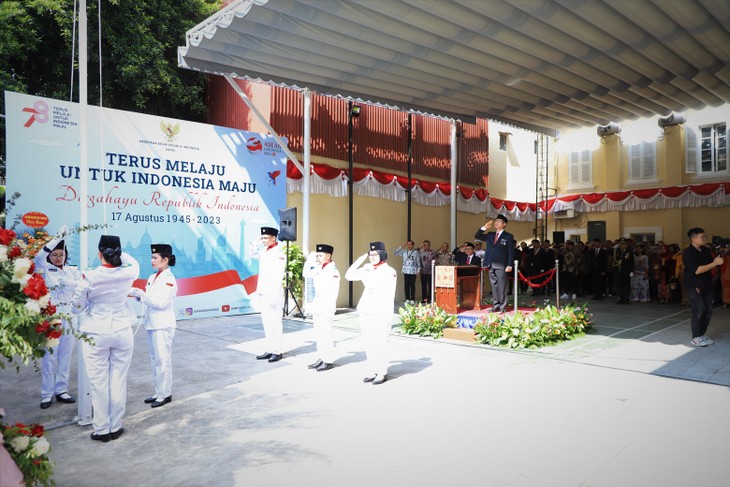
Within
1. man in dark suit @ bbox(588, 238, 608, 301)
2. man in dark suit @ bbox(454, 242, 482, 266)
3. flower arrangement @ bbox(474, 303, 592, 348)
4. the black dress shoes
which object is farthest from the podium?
the black dress shoes

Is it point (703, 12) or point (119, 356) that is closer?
point (119, 356)

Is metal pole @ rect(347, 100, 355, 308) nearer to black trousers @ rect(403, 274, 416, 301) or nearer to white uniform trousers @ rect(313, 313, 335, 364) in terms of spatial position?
black trousers @ rect(403, 274, 416, 301)

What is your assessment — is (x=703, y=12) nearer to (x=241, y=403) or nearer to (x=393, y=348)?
(x=393, y=348)

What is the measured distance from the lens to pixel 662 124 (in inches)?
750

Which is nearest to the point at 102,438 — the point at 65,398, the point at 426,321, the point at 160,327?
the point at 160,327

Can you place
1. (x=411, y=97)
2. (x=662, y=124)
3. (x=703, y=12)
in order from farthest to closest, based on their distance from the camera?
(x=662, y=124) < (x=411, y=97) < (x=703, y=12)

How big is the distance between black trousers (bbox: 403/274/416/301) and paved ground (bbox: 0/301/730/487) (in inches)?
243

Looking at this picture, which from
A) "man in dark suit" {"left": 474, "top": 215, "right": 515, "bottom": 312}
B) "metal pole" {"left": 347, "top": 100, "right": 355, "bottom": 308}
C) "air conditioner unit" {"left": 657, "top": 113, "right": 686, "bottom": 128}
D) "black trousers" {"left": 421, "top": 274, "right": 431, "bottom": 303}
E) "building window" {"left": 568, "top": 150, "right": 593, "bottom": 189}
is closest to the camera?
"man in dark suit" {"left": 474, "top": 215, "right": 515, "bottom": 312}

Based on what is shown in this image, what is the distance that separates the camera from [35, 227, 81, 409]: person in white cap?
5.43 m

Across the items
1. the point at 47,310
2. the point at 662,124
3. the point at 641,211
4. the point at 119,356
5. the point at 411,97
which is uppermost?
the point at 662,124

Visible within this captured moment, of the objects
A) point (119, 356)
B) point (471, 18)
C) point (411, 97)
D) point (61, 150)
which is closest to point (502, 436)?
point (119, 356)

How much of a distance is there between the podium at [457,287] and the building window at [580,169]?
1294cm

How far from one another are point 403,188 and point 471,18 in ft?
25.3

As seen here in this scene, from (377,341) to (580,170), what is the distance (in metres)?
18.0
